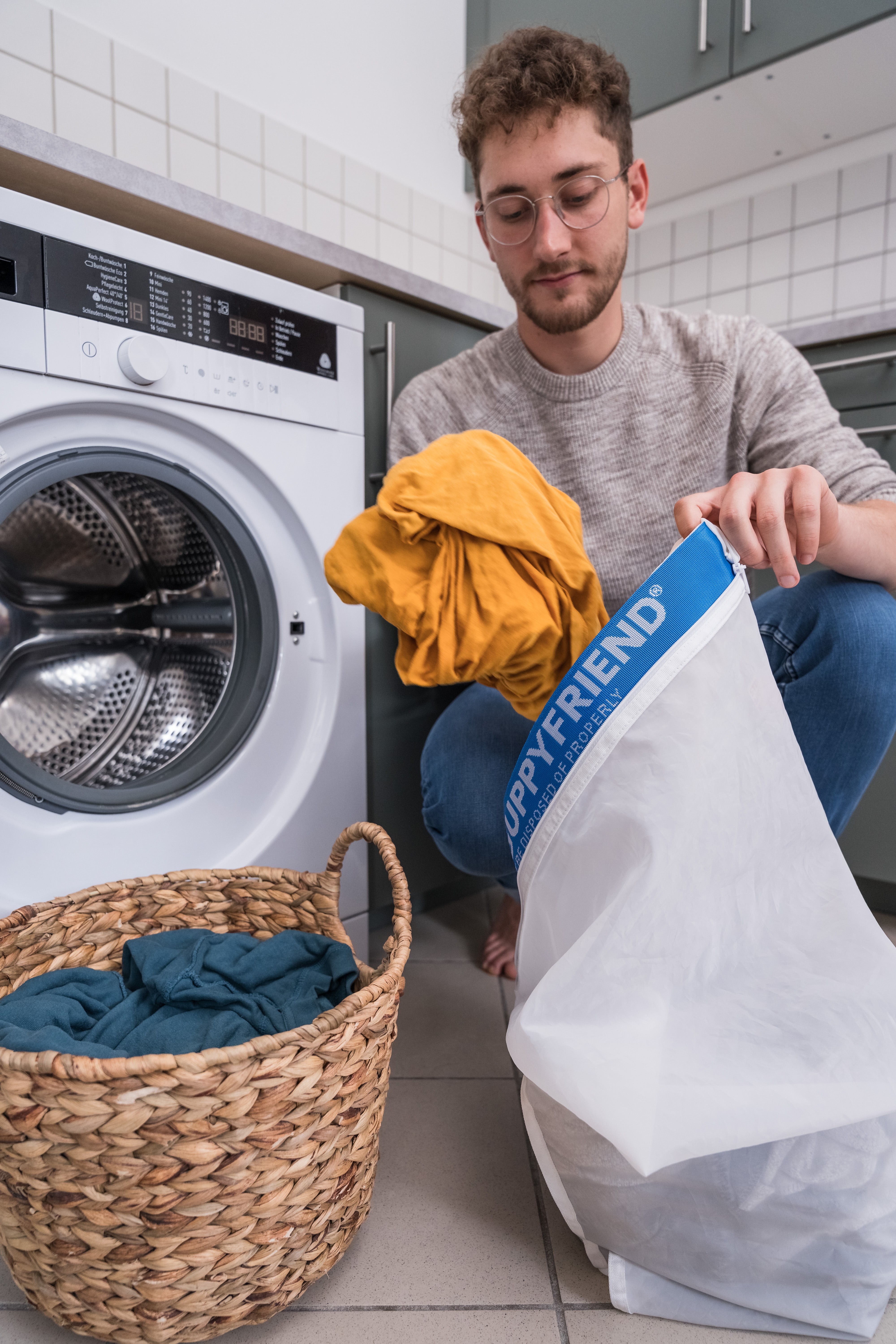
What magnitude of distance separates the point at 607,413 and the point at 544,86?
342 millimetres

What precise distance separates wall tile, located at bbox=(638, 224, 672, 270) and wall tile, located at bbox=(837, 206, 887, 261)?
1.33 feet

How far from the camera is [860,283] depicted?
1.79 meters

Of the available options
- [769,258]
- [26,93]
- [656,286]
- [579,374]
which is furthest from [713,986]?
[656,286]

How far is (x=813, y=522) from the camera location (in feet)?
1.97

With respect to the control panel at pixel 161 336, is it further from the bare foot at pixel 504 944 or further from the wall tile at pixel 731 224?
the wall tile at pixel 731 224

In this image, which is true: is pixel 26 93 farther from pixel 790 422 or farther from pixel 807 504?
pixel 807 504

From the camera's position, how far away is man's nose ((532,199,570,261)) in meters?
0.91

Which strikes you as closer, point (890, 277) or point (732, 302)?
point (890, 277)

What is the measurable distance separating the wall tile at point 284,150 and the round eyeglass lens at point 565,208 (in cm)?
87

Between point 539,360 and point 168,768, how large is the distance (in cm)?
66

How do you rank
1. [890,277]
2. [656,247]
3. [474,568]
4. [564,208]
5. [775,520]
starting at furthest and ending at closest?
[656,247] → [890,277] → [564,208] → [474,568] → [775,520]

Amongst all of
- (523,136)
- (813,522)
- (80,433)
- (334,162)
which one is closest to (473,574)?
(813,522)

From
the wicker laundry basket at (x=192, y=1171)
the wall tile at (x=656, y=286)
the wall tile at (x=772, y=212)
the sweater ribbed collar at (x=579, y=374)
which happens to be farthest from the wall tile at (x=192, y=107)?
the wicker laundry basket at (x=192, y=1171)

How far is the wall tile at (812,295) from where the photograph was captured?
1831 mm
